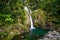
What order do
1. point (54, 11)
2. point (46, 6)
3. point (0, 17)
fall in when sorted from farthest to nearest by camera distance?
point (46, 6) < point (54, 11) < point (0, 17)

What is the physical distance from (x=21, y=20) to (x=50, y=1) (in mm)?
8467

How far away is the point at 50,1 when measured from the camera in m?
33.9

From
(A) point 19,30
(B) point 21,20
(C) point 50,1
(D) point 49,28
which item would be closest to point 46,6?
(C) point 50,1

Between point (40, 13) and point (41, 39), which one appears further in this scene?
point (40, 13)

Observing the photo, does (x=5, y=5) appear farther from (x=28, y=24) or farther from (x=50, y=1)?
(x=50, y=1)

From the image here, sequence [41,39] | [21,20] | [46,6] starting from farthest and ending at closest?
[46,6], [21,20], [41,39]

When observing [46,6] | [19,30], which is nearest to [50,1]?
[46,6]

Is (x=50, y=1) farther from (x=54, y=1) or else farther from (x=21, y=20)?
(x=21, y=20)

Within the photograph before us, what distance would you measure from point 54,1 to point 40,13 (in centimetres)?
334

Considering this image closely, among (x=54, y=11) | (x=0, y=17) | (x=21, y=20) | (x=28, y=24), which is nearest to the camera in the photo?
(x=0, y=17)

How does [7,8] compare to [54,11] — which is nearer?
[7,8]

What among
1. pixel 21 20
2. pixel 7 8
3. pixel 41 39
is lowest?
pixel 41 39

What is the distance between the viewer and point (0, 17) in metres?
18.1

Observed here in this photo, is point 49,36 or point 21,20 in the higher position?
point 21,20
